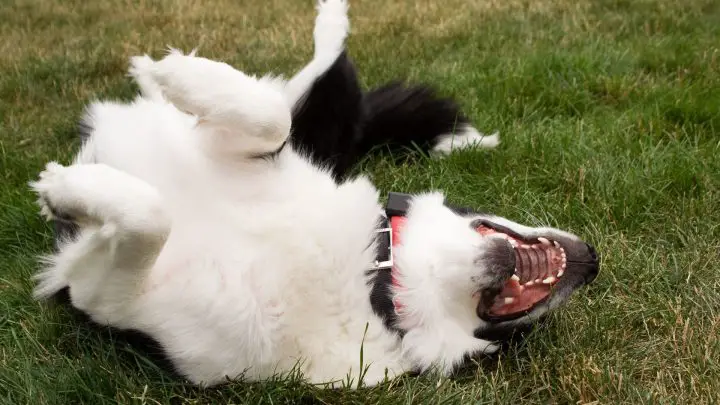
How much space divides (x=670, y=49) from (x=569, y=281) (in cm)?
296

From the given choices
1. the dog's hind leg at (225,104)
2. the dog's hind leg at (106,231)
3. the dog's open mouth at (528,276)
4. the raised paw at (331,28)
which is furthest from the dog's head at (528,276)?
the raised paw at (331,28)

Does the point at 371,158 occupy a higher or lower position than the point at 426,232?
lower

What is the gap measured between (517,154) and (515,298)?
127 centimetres

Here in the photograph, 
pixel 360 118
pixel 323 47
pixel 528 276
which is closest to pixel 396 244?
pixel 528 276

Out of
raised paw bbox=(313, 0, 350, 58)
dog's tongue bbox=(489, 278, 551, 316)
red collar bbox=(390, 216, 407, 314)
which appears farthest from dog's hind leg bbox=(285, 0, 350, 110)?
dog's tongue bbox=(489, 278, 551, 316)

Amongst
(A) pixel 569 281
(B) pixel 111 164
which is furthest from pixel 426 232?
(B) pixel 111 164

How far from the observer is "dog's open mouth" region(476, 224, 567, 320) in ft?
6.68

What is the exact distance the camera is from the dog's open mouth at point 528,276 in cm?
204

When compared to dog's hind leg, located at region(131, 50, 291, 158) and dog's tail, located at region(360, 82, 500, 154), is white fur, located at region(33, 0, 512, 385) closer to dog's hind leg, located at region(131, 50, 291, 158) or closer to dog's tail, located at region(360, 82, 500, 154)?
dog's hind leg, located at region(131, 50, 291, 158)

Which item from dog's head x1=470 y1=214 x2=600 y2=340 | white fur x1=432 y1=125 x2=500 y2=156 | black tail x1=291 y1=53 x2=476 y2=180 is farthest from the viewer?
white fur x1=432 y1=125 x2=500 y2=156

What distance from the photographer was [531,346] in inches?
82.7

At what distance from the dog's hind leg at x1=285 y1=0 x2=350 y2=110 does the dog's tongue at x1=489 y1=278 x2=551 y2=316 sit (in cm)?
135

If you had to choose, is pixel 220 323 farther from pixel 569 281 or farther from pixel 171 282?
pixel 569 281

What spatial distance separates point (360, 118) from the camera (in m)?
3.18
